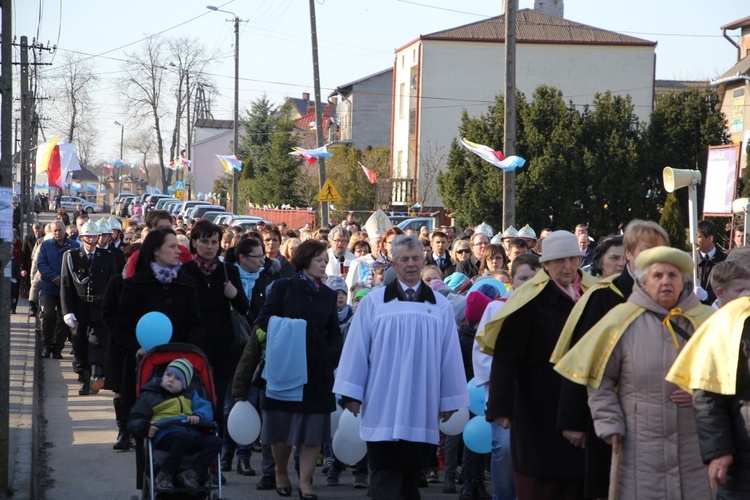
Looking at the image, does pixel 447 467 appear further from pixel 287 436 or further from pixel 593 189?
pixel 593 189

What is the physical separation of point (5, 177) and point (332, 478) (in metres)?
3.63

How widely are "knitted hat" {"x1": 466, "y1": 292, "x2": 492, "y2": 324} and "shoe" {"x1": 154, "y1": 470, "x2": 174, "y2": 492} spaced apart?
259 centimetres

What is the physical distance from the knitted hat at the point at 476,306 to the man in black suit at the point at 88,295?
5844 millimetres

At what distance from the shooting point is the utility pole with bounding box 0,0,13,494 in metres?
7.53

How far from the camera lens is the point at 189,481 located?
22.1ft

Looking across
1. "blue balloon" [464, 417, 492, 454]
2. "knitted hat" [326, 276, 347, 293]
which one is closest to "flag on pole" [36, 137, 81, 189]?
"knitted hat" [326, 276, 347, 293]

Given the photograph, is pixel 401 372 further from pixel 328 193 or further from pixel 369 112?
pixel 369 112

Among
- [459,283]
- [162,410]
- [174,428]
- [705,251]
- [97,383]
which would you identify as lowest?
[97,383]

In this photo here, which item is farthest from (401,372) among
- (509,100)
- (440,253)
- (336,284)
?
(509,100)

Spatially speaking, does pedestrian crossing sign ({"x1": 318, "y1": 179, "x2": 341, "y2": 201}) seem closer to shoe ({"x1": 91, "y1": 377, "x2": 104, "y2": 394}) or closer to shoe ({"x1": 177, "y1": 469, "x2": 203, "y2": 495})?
shoe ({"x1": 91, "y1": 377, "x2": 104, "y2": 394})

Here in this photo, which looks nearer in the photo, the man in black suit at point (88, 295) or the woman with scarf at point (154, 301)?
the woman with scarf at point (154, 301)

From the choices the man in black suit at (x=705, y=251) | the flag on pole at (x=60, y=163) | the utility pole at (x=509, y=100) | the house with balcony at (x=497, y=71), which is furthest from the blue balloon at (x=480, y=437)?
the house with balcony at (x=497, y=71)

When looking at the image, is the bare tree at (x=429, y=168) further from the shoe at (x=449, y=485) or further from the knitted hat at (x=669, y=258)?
the knitted hat at (x=669, y=258)

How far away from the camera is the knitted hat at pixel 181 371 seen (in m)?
6.98
